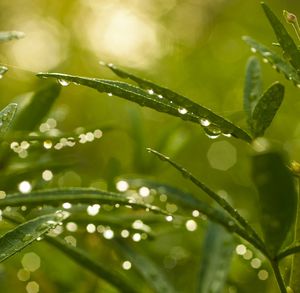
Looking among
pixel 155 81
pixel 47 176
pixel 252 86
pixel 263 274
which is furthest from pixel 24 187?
pixel 155 81

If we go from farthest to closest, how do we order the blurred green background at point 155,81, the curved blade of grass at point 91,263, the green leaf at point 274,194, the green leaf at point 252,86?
the blurred green background at point 155,81 < the curved blade of grass at point 91,263 < the green leaf at point 252,86 < the green leaf at point 274,194

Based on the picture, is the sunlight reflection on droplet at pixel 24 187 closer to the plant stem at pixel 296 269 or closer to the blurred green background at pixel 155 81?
the blurred green background at pixel 155 81

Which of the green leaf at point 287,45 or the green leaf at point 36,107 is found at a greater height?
the green leaf at point 287,45

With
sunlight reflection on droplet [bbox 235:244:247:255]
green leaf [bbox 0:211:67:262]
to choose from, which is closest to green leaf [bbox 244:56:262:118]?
green leaf [bbox 0:211:67:262]

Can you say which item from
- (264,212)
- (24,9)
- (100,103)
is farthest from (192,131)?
(24,9)

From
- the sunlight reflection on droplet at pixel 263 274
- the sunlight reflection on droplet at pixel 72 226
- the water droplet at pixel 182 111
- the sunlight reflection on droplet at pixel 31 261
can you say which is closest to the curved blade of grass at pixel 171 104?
the water droplet at pixel 182 111

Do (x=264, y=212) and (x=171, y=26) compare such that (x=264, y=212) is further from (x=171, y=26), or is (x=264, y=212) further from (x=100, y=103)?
(x=171, y=26)

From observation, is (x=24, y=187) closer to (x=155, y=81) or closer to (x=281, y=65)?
(x=281, y=65)
